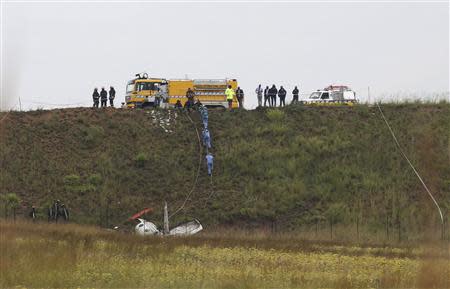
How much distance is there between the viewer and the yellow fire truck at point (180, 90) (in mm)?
52906

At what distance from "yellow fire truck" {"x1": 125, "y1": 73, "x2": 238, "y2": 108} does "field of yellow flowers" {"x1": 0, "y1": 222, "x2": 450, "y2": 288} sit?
79.0 feet

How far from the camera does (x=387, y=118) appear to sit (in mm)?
49875

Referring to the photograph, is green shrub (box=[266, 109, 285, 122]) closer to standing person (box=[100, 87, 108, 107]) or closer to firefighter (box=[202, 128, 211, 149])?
firefighter (box=[202, 128, 211, 149])

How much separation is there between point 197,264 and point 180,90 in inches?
1274

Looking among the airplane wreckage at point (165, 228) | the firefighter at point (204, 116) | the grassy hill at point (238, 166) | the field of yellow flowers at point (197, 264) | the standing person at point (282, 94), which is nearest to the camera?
the field of yellow flowers at point (197, 264)

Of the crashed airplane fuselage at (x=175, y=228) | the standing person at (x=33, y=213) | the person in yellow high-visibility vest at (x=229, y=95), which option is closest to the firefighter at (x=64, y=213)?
the standing person at (x=33, y=213)

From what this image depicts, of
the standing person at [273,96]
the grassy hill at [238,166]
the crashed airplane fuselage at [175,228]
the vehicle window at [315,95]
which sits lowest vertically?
the crashed airplane fuselage at [175,228]

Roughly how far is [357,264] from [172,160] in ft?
73.1

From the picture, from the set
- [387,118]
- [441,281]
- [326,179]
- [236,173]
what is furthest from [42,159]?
[441,281]

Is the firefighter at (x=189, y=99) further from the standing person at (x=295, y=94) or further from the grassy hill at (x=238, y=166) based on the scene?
the standing person at (x=295, y=94)

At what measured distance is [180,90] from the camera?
175 ft

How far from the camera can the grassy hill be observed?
39906 mm

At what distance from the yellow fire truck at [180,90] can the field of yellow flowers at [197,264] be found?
24083mm

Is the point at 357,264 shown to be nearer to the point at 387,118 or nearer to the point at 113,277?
the point at 113,277
